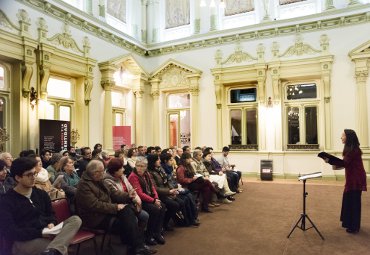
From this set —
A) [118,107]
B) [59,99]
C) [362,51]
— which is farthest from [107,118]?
[362,51]

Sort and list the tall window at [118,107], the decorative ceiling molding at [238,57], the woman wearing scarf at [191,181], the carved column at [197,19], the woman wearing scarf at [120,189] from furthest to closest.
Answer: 1. the carved column at [197,19]
2. the tall window at [118,107]
3. the decorative ceiling molding at [238,57]
4. the woman wearing scarf at [191,181]
5. the woman wearing scarf at [120,189]

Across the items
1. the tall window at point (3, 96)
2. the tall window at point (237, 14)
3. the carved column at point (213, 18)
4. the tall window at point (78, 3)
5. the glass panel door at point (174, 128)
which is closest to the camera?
the tall window at point (3, 96)

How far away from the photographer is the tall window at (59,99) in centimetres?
838

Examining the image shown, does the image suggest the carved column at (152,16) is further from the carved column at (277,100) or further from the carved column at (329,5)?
the carved column at (329,5)

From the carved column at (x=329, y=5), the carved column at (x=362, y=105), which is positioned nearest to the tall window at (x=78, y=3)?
the carved column at (x=329, y=5)

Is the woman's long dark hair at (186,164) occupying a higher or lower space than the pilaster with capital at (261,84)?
lower

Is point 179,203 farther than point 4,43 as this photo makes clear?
No

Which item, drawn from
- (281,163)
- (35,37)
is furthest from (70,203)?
Result: (281,163)

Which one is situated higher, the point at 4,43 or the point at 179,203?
the point at 4,43

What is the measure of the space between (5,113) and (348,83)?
9465 millimetres

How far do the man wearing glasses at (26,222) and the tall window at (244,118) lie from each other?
861 cm

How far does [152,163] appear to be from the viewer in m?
4.67

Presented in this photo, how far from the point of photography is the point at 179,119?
11.9 meters

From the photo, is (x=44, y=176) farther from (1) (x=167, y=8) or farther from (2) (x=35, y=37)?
(1) (x=167, y=8)
